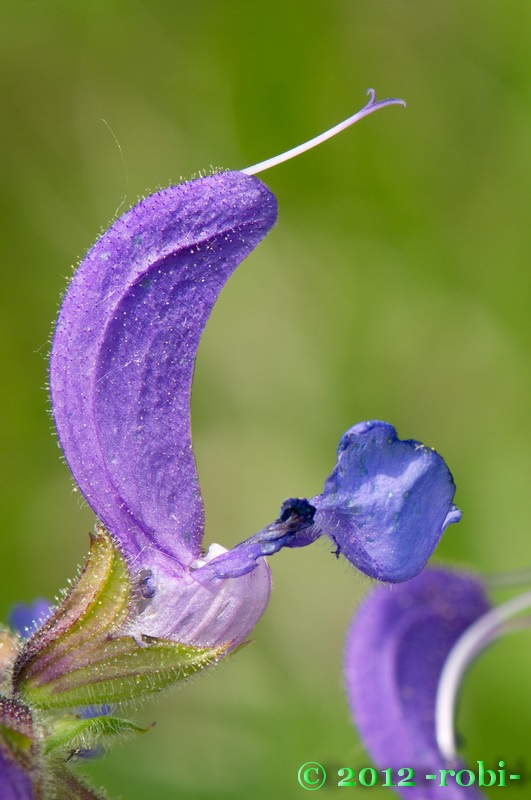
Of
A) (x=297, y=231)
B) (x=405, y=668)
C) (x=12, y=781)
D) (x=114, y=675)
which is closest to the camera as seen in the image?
(x=12, y=781)

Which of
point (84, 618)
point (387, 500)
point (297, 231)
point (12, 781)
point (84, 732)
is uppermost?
point (297, 231)

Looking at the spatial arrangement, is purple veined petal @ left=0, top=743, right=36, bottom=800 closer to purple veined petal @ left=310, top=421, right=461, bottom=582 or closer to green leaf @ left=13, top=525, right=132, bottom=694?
green leaf @ left=13, top=525, right=132, bottom=694

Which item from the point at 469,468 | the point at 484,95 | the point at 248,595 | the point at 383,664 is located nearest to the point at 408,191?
the point at 484,95

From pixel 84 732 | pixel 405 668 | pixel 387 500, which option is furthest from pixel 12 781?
pixel 405 668

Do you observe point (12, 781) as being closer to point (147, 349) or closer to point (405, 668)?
point (147, 349)

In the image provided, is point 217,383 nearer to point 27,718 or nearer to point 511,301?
point 511,301

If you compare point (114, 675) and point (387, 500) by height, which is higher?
point (387, 500)

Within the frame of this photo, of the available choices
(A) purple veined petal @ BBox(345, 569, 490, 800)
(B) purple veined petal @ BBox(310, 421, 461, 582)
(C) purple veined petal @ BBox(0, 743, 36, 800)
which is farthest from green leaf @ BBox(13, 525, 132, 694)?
(A) purple veined petal @ BBox(345, 569, 490, 800)
